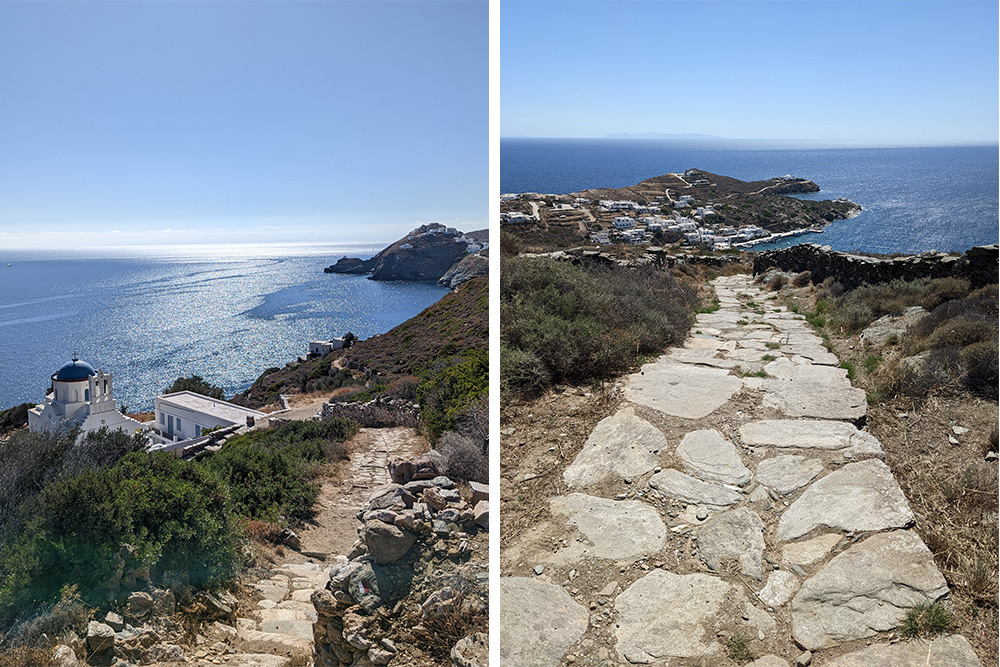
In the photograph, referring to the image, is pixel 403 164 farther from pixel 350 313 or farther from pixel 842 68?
Result: pixel 842 68

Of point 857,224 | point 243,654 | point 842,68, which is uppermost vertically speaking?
point 842,68

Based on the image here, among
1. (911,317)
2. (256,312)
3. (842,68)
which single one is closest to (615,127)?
(842,68)

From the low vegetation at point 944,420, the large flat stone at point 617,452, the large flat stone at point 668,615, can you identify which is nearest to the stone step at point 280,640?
the large flat stone at point 617,452

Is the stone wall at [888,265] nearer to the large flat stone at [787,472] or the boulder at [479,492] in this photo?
the large flat stone at [787,472]

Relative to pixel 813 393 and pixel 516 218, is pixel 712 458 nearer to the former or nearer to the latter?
pixel 813 393

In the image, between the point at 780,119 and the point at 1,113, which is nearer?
the point at 1,113

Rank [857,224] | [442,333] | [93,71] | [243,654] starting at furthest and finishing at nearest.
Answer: [442,333], [857,224], [93,71], [243,654]
